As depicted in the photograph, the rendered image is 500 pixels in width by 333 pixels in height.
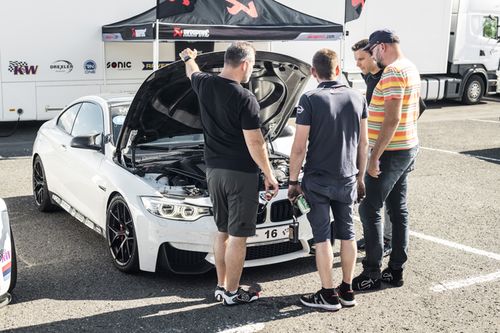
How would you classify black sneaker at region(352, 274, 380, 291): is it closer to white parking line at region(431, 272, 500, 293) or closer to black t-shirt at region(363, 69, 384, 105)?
white parking line at region(431, 272, 500, 293)

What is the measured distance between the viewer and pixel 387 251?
5.90m

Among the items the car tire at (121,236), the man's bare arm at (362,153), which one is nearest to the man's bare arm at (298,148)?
the man's bare arm at (362,153)

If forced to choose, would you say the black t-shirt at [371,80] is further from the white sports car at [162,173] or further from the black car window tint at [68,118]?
the black car window tint at [68,118]

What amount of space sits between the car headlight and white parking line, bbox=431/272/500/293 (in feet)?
6.21

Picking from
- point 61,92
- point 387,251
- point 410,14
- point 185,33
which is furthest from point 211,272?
point 410,14

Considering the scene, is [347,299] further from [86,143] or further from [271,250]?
[86,143]

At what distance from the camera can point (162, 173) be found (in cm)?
549

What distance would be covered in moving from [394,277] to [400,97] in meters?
1.44

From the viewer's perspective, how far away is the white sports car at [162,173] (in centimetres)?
500

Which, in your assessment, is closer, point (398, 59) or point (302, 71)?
point (398, 59)

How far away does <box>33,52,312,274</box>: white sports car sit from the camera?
5.00 metres

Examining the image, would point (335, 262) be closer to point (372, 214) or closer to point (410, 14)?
point (372, 214)

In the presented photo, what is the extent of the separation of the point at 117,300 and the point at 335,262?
197 cm

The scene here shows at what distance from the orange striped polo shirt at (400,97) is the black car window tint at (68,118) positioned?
333cm
